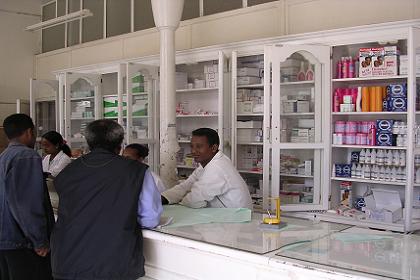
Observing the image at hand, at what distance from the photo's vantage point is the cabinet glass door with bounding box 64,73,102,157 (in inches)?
279

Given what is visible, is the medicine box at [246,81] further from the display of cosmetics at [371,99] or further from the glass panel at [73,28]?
the glass panel at [73,28]

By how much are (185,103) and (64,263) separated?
4150mm

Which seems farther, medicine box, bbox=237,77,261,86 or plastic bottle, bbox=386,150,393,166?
medicine box, bbox=237,77,261,86

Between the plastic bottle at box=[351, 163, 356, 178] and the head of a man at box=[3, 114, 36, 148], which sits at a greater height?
the head of a man at box=[3, 114, 36, 148]

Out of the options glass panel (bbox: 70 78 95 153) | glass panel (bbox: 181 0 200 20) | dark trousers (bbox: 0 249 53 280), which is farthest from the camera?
glass panel (bbox: 70 78 95 153)

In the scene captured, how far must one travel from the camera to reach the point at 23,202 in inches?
105

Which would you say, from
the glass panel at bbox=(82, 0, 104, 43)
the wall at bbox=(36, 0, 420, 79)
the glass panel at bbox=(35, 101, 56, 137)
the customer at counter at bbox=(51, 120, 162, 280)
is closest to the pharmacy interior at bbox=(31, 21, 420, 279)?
the wall at bbox=(36, 0, 420, 79)

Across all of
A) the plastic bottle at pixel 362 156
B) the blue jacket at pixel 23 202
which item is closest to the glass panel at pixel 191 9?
the plastic bottle at pixel 362 156

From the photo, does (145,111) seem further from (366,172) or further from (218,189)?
(218,189)

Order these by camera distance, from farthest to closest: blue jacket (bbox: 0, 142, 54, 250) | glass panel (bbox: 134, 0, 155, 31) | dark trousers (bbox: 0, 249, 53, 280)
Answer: glass panel (bbox: 134, 0, 155, 31)
dark trousers (bbox: 0, 249, 53, 280)
blue jacket (bbox: 0, 142, 54, 250)

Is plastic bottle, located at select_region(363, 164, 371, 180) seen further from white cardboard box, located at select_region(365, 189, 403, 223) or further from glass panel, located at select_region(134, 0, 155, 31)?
glass panel, located at select_region(134, 0, 155, 31)

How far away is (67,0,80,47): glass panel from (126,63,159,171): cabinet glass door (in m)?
2.69

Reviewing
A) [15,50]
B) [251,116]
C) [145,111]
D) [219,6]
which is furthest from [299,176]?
[15,50]

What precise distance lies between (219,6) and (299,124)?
2165mm
